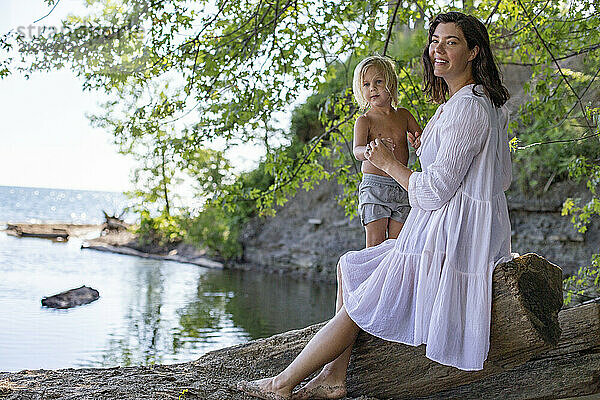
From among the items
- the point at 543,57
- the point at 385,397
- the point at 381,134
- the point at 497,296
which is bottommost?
the point at 385,397

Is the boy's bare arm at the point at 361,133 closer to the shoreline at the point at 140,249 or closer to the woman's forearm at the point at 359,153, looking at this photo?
the woman's forearm at the point at 359,153

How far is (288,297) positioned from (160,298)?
7.15 feet

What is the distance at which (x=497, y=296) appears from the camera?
245 centimetres

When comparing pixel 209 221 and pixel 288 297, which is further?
pixel 209 221

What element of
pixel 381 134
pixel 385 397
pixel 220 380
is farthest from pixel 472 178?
pixel 220 380

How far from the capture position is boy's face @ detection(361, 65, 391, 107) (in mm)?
3158

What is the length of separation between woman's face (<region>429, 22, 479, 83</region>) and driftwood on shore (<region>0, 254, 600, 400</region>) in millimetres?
791

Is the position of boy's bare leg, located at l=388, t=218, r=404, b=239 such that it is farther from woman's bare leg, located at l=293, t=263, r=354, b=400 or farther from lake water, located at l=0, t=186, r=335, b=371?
lake water, located at l=0, t=186, r=335, b=371

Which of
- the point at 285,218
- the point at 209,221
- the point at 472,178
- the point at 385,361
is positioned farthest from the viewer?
the point at 209,221

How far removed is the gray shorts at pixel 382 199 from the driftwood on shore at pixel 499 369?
0.60 meters

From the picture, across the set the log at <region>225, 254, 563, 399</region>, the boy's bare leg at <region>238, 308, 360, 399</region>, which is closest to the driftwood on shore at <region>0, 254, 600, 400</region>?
the log at <region>225, 254, 563, 399</region>

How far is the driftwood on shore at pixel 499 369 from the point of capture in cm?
245

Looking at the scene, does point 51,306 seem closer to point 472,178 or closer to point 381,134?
point 381,134

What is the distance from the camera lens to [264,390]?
2.78m
